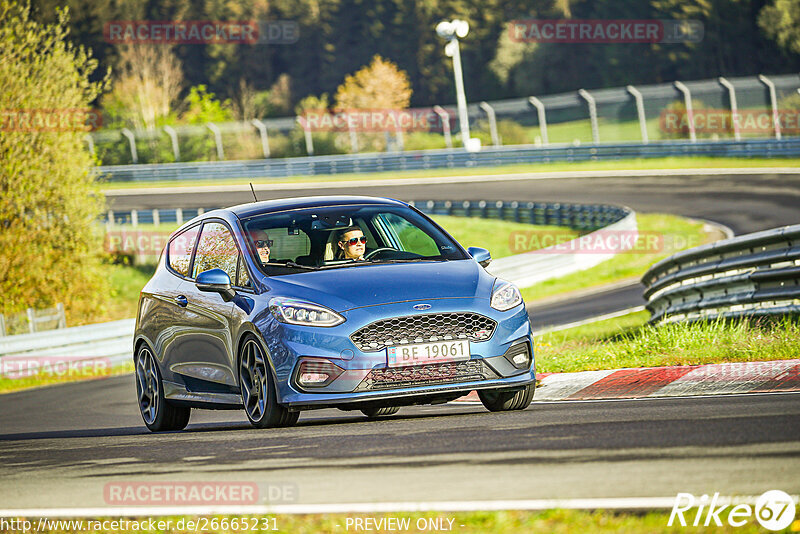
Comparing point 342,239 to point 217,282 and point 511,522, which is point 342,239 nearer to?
point 217,282

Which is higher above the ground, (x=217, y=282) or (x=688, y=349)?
(x=217, y=282)

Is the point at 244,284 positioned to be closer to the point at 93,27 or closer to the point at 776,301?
the point at 776,301

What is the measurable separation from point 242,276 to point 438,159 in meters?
44.8

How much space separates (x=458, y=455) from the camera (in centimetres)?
620

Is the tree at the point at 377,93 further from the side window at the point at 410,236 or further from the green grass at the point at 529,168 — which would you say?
the side window at the point at 410,236

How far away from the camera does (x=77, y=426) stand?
39.0ft

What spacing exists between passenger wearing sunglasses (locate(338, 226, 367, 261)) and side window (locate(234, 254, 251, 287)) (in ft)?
2.41

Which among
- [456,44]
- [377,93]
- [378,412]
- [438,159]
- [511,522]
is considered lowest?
[438,159]

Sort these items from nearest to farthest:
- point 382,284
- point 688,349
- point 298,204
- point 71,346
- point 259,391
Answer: point 382,284, point 259,391, point 298,204, point 688,349, point 71,346

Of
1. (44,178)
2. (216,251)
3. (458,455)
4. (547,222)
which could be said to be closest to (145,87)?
(547,222)

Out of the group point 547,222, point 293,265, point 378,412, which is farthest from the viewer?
point 547,222

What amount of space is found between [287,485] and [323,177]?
Result: 51.2 metres

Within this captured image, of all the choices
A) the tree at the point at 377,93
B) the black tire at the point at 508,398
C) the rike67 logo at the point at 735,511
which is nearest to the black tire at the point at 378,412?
the black tire at the point at 508,398

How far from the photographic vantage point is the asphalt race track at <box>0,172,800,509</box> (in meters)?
5.25
